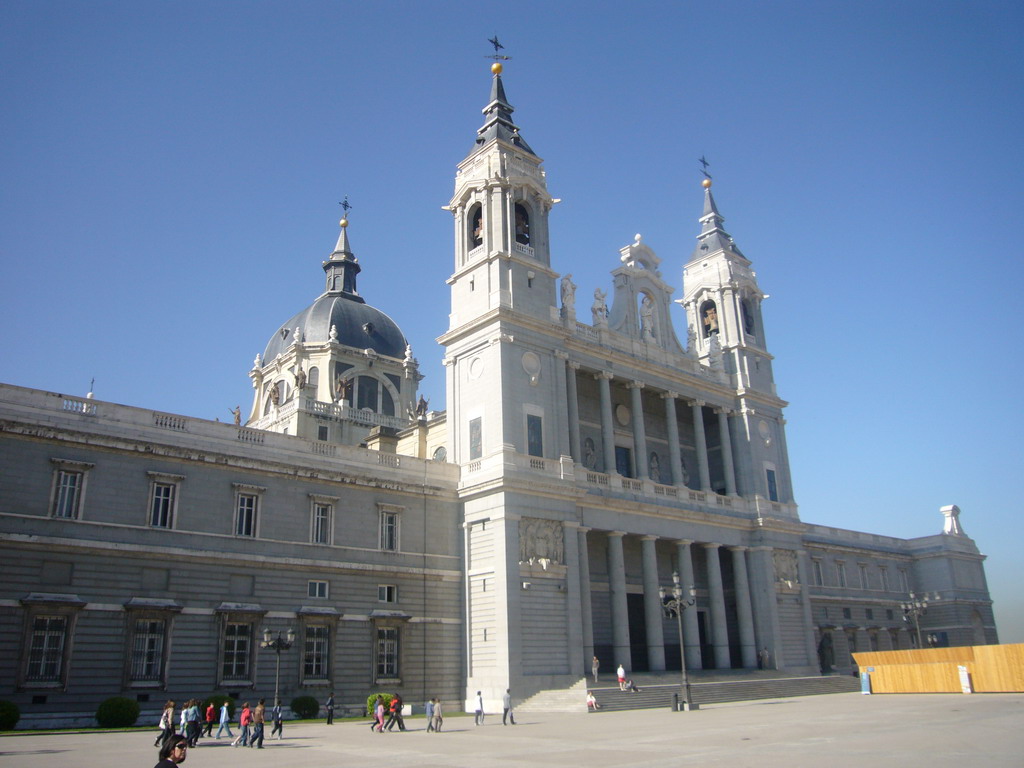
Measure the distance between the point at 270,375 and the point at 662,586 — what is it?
43.3m

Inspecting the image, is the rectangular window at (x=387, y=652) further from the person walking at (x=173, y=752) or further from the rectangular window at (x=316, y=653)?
the person walking at (x=173, y=752)

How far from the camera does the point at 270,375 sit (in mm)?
77250

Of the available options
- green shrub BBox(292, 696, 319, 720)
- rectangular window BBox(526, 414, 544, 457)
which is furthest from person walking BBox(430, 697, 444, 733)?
rectangular window BBox(526, 414, 544, 457)

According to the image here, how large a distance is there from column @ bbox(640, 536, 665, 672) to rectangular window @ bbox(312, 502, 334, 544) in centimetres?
1716

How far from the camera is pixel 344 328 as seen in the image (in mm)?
75625

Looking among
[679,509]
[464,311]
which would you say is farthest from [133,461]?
[679,509]

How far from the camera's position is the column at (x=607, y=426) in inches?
1817

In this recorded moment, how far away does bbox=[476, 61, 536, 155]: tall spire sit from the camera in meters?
47.5

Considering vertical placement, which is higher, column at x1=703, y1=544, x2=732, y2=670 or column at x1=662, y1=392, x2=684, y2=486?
column at x1=662, y1=392, x2=684, y2=486

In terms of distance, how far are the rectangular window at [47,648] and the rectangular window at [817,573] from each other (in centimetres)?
4865

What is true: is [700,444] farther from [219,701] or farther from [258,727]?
[258,727]

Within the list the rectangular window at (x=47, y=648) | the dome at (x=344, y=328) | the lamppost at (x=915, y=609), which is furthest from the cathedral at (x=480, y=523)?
the dome at (x=344, y=328)

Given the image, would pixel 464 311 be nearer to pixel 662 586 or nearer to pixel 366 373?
pixel 662 586

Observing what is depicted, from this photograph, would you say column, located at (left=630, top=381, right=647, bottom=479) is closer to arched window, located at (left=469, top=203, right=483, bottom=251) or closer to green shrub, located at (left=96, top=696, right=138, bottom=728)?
arched window, located at (left=469, top=203, right=483, bottom=251)
